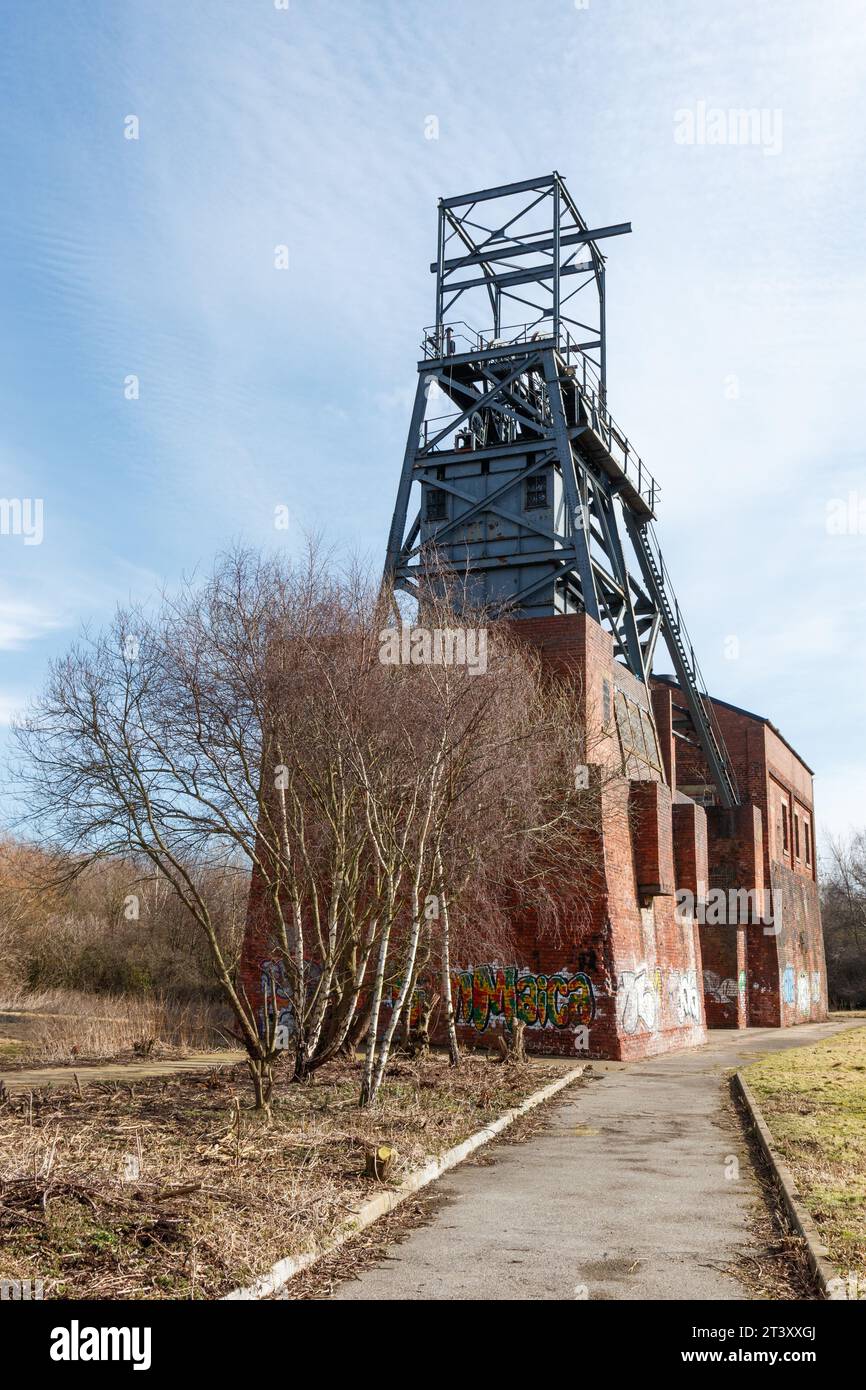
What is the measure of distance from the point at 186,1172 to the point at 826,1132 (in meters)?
7.41

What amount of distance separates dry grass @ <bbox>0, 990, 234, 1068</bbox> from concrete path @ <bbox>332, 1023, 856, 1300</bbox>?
438cm

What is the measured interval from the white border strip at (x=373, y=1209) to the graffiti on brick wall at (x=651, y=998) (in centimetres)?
760

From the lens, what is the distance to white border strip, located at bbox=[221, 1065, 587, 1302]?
600cm

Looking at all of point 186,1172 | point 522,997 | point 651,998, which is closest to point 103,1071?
point 522,997

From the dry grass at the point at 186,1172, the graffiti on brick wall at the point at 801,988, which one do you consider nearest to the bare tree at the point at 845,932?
the graffiti on brick wall at the point at 801,988

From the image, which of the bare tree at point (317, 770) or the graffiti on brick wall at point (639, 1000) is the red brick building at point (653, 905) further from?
the bare tree at point (317, 770)

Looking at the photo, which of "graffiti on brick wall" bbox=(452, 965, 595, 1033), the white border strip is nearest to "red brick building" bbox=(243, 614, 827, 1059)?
"graffiti on brick wall" bbox=(452, 965, 595, 1033)

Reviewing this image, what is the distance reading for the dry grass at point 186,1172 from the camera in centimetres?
594

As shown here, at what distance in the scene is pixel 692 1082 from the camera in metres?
18.4

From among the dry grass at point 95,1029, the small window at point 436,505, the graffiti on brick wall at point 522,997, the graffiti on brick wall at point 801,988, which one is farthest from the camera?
the graffiti on brick wall at point 801,988

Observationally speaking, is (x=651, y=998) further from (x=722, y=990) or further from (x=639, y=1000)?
(x=722, y=990)
